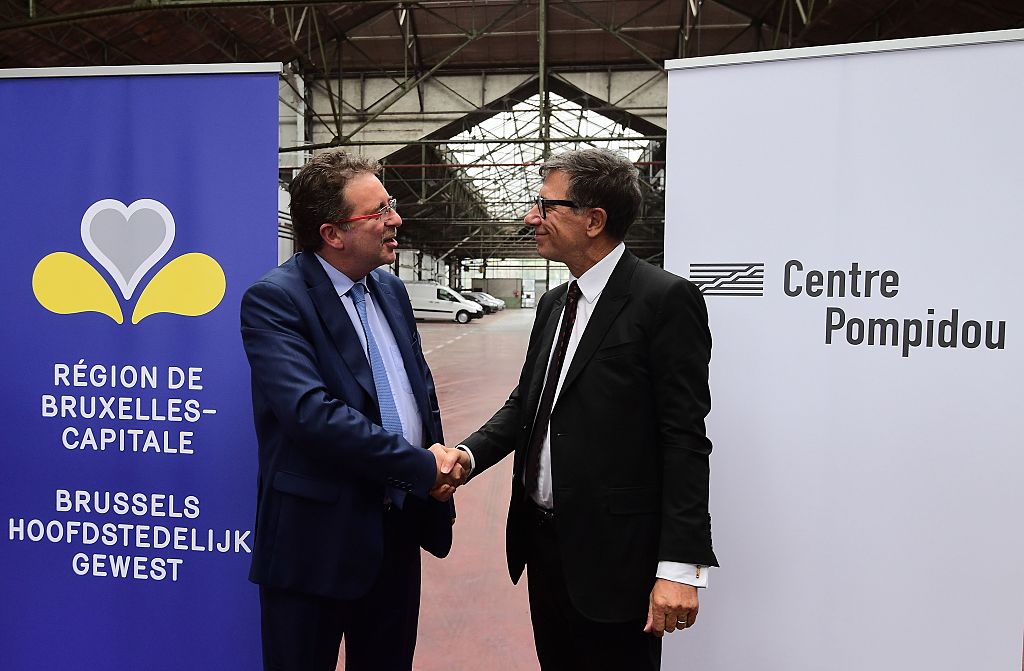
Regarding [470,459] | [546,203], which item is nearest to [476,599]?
[470,459]

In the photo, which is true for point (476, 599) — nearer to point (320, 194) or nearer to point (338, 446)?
point (338, 446)

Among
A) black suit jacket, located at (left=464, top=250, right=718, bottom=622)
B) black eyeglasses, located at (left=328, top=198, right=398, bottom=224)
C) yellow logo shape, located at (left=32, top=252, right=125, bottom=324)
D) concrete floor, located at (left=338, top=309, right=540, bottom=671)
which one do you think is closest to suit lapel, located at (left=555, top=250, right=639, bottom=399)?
black suit jacket, located at (left=464, top=250, right=718, bottom=622)

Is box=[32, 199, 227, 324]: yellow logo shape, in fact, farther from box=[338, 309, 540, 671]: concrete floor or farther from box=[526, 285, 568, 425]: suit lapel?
box=[338, 309, 540, 671]: concrete floor

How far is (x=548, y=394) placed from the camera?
1.47 meters

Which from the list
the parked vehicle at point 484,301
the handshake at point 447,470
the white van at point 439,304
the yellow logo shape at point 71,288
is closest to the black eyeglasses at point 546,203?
the handshake at point 447,470

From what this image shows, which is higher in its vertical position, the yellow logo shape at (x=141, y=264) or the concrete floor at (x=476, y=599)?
the yellow logo shape at (x=141, y=264)

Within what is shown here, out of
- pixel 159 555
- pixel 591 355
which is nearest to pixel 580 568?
pixel 591 355

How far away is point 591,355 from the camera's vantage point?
4.54 feet

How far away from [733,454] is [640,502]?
0.55 metres

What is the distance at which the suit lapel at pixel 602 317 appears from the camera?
1.38 metres

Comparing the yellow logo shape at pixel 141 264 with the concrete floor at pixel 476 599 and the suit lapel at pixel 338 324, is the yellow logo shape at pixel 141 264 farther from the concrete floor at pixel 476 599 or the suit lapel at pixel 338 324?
the concrete floor at pixel 476 599

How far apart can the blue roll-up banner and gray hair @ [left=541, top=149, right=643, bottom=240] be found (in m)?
0.90

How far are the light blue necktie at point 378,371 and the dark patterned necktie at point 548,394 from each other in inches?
12.3

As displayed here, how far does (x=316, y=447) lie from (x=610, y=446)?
61 centimetres
